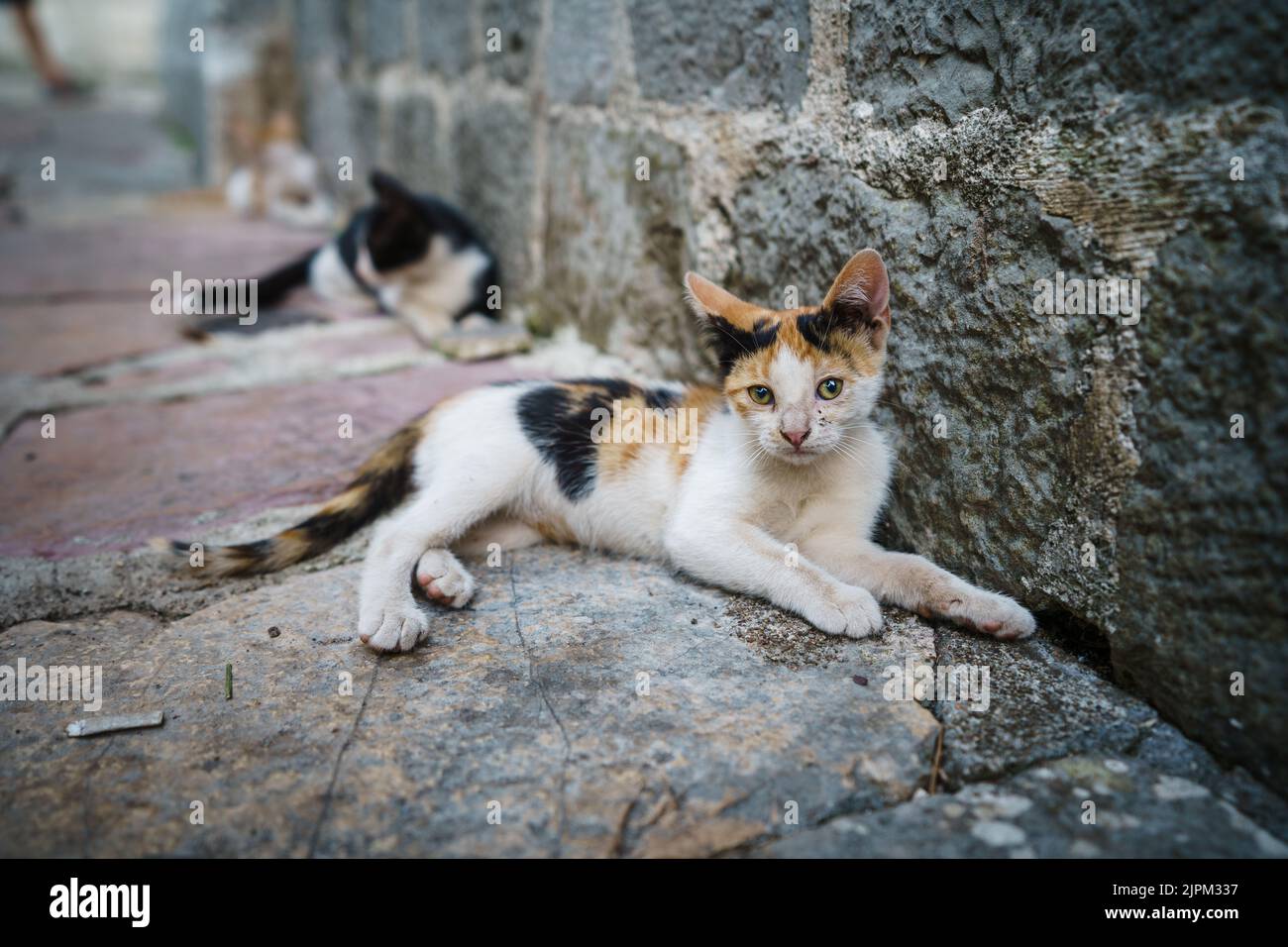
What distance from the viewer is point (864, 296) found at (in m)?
1.79

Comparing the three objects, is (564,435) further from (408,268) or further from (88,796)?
(408,268)

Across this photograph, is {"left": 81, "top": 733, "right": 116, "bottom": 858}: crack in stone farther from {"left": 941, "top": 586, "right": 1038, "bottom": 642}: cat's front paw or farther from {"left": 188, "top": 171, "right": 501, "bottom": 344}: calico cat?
{"left": 188, "top": 171, "right": 501, "bottom": 344}: calico cat

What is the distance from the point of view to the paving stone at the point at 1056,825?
1.18m

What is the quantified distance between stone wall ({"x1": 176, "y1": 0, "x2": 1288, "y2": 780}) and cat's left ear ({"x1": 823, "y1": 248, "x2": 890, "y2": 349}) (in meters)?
0.06

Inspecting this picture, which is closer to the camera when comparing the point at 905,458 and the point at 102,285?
the point at 905,458

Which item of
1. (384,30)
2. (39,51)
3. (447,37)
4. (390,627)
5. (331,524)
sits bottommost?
(390,627)

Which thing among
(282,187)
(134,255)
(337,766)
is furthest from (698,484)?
(282,187)

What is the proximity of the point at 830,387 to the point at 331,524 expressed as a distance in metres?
1.15

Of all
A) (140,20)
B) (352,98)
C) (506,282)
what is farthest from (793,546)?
(140,20)

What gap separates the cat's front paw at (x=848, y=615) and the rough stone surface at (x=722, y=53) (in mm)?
1112

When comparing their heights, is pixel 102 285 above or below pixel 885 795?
above

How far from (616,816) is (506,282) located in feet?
9.80
